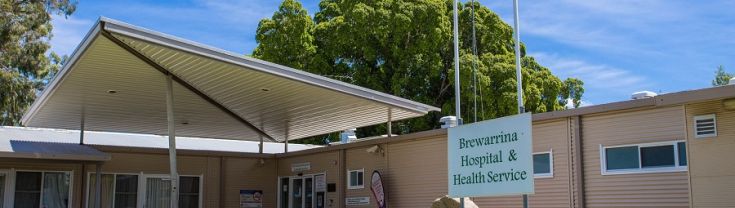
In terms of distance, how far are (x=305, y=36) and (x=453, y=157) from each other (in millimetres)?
21889

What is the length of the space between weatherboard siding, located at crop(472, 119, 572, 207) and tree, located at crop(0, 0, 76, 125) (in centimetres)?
2341

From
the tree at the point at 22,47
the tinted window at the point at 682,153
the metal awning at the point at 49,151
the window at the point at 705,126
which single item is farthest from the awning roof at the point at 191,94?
the tree at the point at 22,47

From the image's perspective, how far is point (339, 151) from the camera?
1962cm

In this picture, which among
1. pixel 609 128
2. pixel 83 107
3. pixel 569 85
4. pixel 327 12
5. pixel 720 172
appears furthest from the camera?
pixel 569 85

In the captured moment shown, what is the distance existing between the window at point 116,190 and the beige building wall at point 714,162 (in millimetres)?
14867

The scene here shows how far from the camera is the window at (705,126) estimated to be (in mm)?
10673

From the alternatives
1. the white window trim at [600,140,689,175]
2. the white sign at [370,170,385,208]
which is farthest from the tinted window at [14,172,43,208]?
the white window trim at [600,140,689,175]

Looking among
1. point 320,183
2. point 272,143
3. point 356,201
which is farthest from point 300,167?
point 272,143

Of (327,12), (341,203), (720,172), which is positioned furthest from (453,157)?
(327,12)

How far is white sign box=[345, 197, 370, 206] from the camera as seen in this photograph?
18444mm

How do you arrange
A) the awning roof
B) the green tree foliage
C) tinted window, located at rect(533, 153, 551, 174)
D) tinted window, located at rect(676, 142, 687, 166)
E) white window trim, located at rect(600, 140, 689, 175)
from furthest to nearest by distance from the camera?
the green tree foliage
tinted window, located at rect(533, 153, 551, 174)
the awning roof
white window trim, located at rect(600, 140, 689, 175)
tinted window, located at rect(676, 142, 687, 166)

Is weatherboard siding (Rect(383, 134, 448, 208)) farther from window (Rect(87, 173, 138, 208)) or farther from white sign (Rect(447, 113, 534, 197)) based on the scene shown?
window (Rect(87, 173, 138, 208))

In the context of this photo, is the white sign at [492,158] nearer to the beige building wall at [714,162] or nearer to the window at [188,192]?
the beige building wall at [714,162]

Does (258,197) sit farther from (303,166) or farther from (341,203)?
(341,203)
